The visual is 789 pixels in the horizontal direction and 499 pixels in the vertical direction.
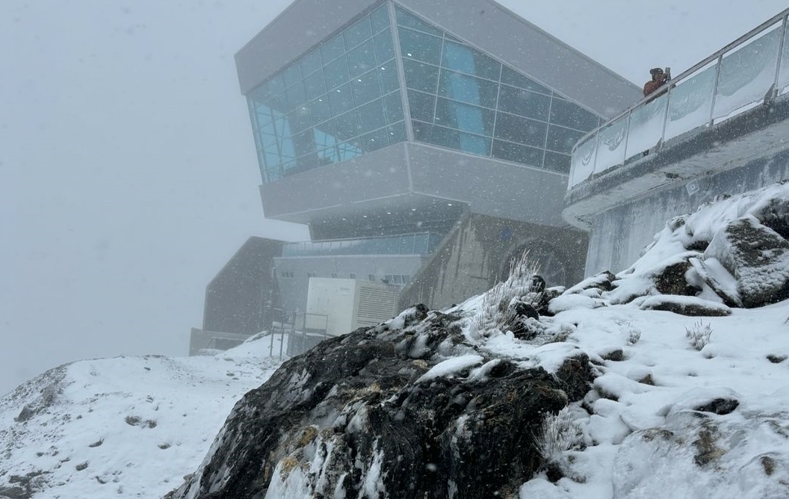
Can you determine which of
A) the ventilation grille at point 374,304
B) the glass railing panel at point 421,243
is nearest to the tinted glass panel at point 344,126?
the glass railing panel at point 421,243

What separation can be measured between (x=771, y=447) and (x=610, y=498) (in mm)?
787

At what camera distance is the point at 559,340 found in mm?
5172

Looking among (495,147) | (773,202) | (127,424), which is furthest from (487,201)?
(773,202)

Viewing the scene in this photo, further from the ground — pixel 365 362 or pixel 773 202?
pixel 773 202

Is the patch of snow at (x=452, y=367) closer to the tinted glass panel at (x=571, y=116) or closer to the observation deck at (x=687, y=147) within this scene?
the observation deck at (x=687, y=147)

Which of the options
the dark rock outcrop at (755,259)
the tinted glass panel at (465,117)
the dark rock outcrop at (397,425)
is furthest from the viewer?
the tinted glass panel at (465,117)

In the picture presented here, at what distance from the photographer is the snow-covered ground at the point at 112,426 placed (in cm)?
964

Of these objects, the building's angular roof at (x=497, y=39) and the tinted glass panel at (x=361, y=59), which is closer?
the building's angular roof at (x=497, y=39)

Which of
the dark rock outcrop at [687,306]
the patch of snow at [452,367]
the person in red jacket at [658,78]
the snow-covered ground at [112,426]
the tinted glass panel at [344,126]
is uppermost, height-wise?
the tinted glass panel at [344,126]

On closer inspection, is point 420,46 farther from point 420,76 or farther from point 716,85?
point 716,85

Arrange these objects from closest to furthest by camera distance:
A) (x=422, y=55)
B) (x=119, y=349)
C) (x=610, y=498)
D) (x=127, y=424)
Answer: (x=610, y=498)
(x=127, y=424)
(x=422, y=55)
(x=119, y=349)

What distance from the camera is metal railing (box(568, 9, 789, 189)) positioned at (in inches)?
325

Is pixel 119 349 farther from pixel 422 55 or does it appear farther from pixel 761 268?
pixel 761 268

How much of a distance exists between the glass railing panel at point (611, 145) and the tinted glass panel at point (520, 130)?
1489cm
